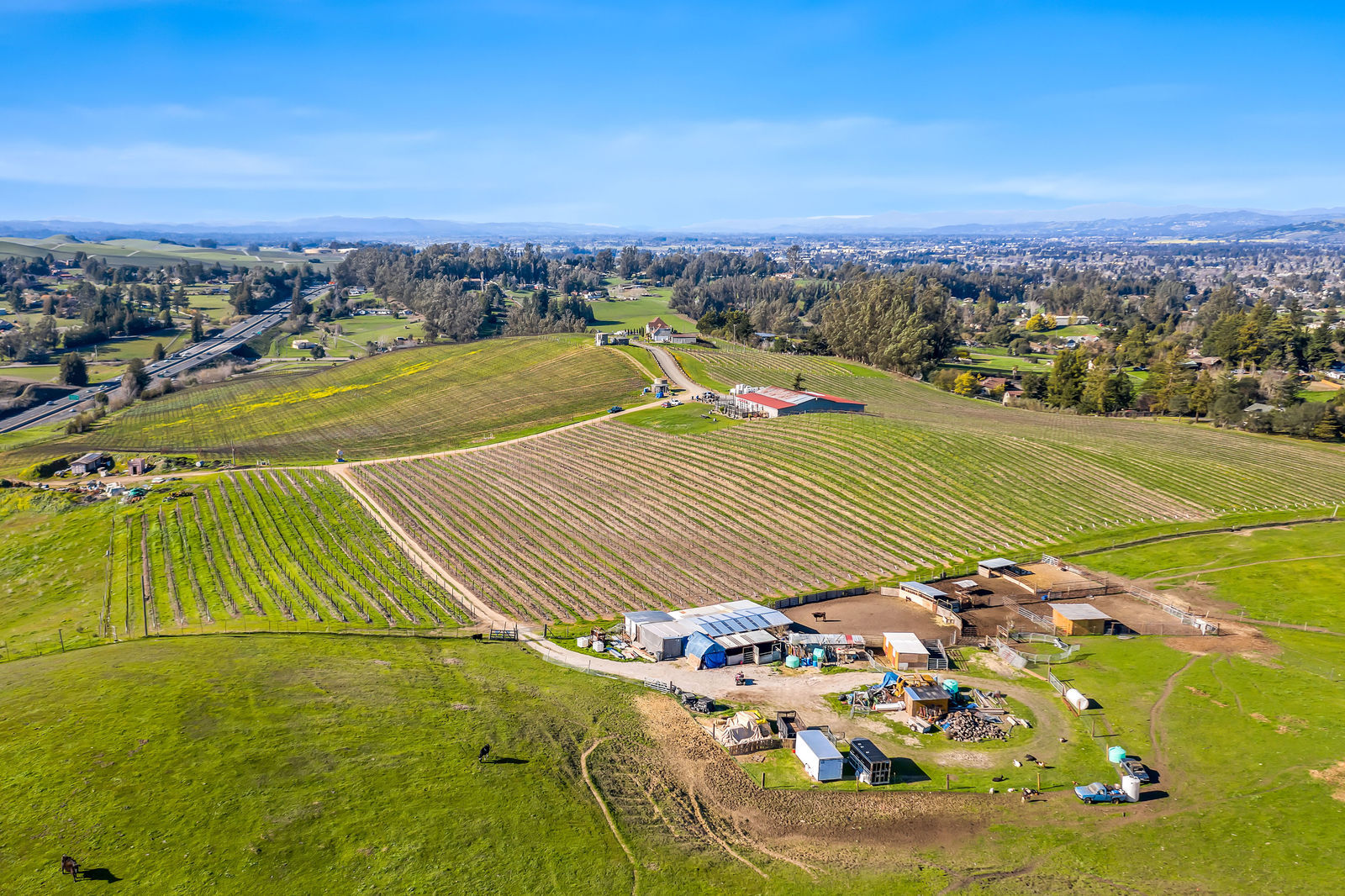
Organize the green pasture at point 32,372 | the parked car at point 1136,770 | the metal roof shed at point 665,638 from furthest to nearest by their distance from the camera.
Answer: the green pasture at point 32,372 → the metal roof shed at point 665,638 → the parked car at point 1136,770

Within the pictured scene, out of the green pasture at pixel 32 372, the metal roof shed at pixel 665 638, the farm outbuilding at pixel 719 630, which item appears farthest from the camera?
the green pasture at pixel 32 372

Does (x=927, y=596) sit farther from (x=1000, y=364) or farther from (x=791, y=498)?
(x=1000, y=364)

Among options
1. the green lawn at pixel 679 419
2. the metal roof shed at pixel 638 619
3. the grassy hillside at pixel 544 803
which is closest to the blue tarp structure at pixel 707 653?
the metal roof shed at pixel 638 619

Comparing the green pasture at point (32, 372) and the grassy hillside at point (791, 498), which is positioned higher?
the green pasture at point (32, 372)

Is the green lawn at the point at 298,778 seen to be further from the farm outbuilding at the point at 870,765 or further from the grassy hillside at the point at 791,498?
the grassy hillside at the point at 791,498

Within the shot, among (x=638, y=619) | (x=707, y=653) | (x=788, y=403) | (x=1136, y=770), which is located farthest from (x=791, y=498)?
(x=1136, y=770)

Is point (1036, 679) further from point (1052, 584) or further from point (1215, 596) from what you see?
point (1215, 596)
